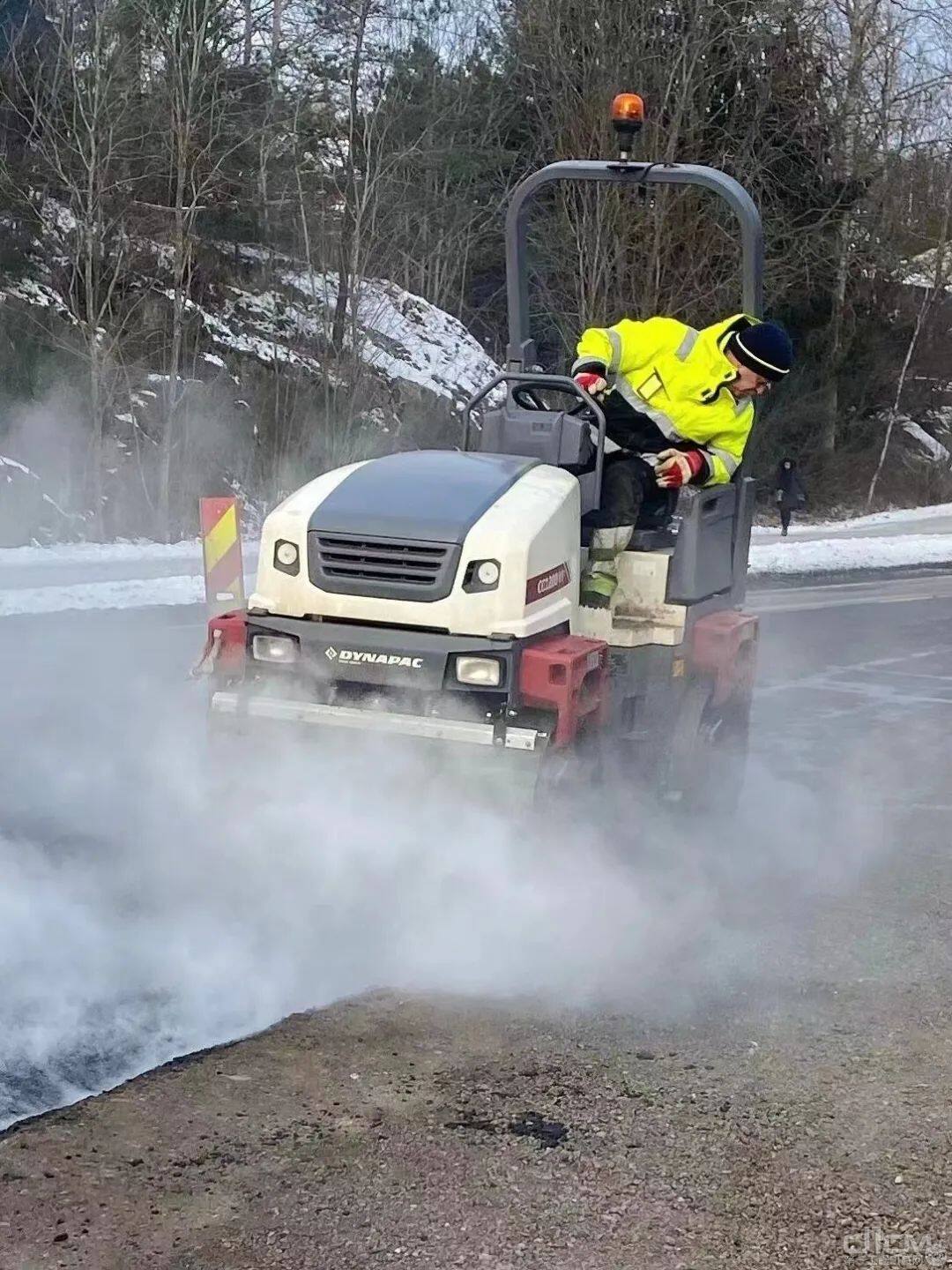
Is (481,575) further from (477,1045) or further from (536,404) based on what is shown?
(536,404)

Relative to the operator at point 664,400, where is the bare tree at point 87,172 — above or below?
above

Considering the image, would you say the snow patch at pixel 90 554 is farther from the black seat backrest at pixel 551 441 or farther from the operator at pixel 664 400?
the operator at pixel 664 400

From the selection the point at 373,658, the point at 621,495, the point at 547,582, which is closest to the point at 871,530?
→ the point at 621,495

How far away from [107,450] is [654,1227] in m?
17.4

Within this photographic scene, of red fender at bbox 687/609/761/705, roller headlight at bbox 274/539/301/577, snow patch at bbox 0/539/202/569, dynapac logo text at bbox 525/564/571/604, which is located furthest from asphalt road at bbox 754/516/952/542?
roller headlight at bbox 274/539/301/577

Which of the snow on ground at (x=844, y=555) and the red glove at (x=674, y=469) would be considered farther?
the snow on ground at (x=844, y=555)

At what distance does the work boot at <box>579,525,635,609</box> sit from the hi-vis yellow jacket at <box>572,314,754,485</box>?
41cm

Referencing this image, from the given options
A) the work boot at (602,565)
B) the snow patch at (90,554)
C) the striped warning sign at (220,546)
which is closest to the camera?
the work boot at (602,565)

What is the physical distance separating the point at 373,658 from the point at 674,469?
4.83ft

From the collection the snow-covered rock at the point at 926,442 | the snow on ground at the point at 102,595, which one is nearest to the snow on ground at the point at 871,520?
the snow-covered rock at the point at 926,442

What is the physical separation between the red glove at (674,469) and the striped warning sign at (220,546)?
3.49 m

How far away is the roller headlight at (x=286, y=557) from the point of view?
16.7 feet

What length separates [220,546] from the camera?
8.94 m

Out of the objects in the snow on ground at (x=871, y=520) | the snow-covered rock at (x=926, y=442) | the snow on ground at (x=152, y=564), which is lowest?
the snow on ground at (x=871, y=520)
